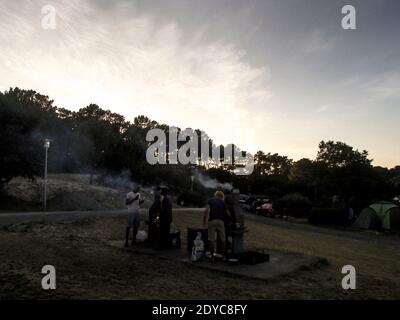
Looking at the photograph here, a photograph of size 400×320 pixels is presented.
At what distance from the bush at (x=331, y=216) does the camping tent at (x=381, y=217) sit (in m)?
1.16

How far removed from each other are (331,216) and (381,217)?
411 cm

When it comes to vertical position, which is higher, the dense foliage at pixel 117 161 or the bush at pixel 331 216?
the dense foliage at pixel 117 161

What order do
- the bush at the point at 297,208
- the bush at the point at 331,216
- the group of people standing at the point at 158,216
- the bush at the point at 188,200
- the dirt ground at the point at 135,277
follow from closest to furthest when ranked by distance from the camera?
the dirt ground at the point at 135,277 → the group of people standing at the point at 158,216 → the bush at the point at 331,216 → the bush at the point at 297,208 → the bush at the point at 188,200

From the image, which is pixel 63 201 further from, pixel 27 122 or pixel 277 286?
pixel 277 286

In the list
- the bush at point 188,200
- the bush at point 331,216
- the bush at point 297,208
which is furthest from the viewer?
the bush at point 188,200

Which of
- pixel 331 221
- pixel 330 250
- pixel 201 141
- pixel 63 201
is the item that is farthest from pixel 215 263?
pixel 201 141

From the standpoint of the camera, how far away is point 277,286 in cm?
863

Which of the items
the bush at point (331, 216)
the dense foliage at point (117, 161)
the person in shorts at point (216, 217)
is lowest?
the bush at point (331, 216)

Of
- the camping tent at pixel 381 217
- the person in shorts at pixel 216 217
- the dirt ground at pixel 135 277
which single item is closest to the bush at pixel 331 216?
the camping tent at pixel 381 217

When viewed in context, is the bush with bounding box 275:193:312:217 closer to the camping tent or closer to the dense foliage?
the dense foliage

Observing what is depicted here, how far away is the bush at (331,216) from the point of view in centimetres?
3100

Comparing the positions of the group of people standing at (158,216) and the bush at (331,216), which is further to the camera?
the bush at (331,216)

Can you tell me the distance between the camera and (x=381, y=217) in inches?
1104

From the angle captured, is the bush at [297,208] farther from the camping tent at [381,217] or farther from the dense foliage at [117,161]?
the camping tent at [381,217]
